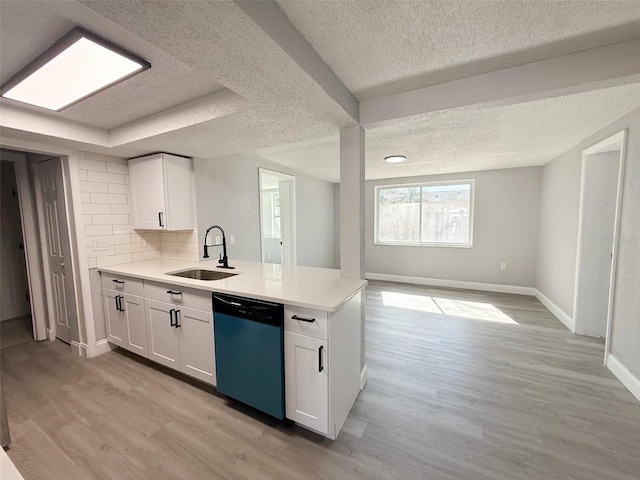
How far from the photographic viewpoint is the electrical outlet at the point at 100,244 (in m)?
2.65

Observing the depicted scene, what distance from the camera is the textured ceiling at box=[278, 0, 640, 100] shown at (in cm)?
107

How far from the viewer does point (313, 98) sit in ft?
4.97

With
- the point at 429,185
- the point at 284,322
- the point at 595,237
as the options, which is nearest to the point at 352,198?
the point at 284,322

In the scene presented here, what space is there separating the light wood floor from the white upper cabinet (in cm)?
146

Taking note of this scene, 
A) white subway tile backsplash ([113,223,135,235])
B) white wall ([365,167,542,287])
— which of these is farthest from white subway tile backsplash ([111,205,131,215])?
white wall ([365,167,542,287])

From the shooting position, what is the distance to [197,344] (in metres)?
2.04

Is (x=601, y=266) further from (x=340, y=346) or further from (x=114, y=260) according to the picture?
(x=114, y=260)

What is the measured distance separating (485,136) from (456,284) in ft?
10.7

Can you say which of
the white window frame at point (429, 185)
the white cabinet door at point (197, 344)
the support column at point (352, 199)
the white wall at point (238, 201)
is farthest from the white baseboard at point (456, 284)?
the white cabinet door at point (197, 344)

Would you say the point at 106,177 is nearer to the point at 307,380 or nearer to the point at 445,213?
the point at 307,380

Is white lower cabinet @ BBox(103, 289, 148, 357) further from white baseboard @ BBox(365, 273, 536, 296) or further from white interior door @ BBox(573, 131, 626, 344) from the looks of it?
white interior door @ BBox(573, 131, 626, 344)

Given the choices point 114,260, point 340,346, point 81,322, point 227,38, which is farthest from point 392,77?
point 81,322

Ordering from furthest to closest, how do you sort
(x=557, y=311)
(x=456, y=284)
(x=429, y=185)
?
(x=429, y=185) → (x=456, y=284) → (x=557, y=311)

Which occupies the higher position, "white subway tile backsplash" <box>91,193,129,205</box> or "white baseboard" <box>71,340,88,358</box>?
"white subway tile backsplash" <box>91,193,129,205</box>
